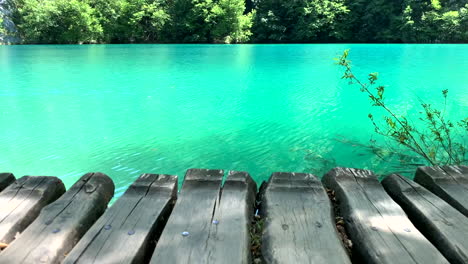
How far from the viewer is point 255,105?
32.8 ft

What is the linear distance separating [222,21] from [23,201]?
50560 millimetres

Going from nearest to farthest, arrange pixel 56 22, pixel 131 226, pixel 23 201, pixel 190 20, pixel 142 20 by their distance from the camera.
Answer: pixel 131 226, pixel 23 201, pixel 56 22, pixel 190 20, pixel 142 20

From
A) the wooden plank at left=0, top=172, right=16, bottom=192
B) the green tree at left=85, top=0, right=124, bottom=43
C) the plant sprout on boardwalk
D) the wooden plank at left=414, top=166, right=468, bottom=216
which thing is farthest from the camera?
the green tree at left=85, top=0, right=124, bottom=43

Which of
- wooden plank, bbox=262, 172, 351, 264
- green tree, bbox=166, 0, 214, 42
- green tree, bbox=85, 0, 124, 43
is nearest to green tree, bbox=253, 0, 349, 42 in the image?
green tree, bbox=166, 0, 214, 42

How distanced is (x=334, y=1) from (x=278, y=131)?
4757 centimetres

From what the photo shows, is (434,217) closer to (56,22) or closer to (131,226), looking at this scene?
(131,226)

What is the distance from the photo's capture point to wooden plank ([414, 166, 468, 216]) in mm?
1774

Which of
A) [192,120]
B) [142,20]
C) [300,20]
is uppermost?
[300,20]

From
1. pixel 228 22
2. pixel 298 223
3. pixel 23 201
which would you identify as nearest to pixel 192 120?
pixel 23 201

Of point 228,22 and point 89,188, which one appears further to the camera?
point 228,22

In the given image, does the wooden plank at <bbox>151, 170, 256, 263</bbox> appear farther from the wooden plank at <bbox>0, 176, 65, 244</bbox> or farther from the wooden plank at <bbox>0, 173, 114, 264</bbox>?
the wooden plank at <bbox>0, 176, 65, 244</bbox>

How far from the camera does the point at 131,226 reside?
1507 mm

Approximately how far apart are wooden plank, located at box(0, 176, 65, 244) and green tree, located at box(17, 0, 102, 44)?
51.8m

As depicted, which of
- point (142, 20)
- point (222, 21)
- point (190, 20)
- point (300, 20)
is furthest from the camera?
point (142, 20)
